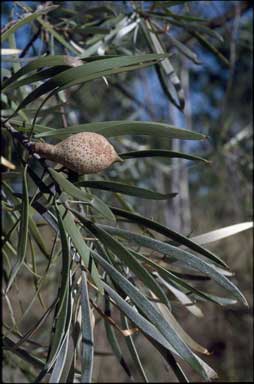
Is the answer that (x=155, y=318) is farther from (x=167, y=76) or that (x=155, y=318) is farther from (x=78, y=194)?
(x=167, y=76)

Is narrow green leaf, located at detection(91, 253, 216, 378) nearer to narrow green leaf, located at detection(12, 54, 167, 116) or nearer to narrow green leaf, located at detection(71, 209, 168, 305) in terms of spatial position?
narrow green leaf, located at detection(71, 209, 168, 305)

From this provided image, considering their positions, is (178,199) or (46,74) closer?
(46,74)

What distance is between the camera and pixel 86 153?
0.48 meters

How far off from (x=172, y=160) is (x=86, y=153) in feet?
5.99

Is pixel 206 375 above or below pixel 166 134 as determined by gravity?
below

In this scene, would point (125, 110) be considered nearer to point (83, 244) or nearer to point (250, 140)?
point (250, 140)

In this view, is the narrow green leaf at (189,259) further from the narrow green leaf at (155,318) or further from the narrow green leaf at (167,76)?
the narrow green leaf at (167,76)

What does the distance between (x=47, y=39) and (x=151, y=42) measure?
149mm

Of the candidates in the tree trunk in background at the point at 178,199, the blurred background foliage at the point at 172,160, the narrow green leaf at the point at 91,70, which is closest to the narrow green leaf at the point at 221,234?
the blurred background foliage at the point at 172,160

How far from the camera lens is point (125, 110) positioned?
257 centimetres

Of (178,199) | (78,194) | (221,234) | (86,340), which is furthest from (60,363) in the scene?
(178,199)

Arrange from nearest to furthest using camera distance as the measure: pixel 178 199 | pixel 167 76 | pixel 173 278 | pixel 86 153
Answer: pixel 86 153 < pixel 173 278 < pixel 167 76 < pixel 178 199

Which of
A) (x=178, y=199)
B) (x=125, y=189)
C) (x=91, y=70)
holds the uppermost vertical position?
(x=91, y=70)

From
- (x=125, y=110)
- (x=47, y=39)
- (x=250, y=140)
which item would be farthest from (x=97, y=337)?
(x=47, y=39)
